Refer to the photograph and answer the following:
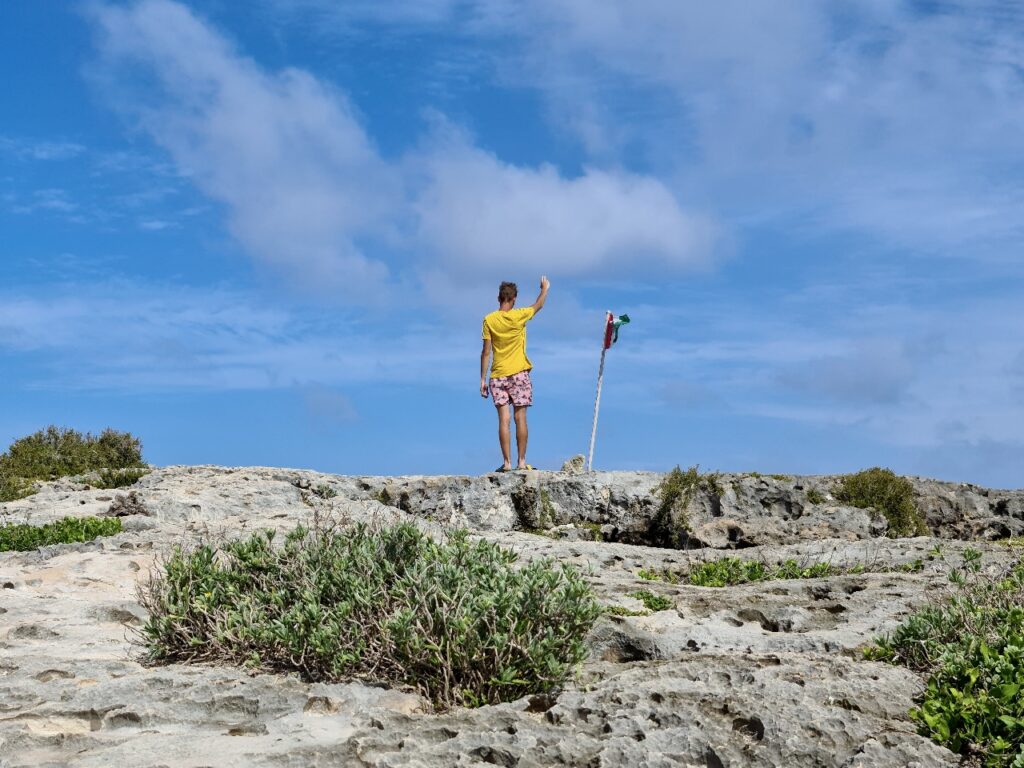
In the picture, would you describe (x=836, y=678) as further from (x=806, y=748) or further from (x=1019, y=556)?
(x=1019, y=556)

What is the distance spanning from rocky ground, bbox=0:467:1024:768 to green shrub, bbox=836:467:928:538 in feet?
10.5

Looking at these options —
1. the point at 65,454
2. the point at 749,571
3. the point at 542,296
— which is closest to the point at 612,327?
the point at 542,296

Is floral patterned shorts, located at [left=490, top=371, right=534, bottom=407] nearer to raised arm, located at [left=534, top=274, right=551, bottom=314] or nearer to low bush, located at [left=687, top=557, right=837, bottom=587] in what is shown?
raised arm, located at [left=534, top=274, right=551, bottom=314]

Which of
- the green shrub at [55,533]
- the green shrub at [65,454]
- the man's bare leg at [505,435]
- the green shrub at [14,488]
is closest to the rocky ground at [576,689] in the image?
the green shrub at [55,533]

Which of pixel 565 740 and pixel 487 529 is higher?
pixel 487 529

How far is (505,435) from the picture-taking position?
16703 millimetres

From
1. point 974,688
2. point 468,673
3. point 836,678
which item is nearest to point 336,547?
point 468,673

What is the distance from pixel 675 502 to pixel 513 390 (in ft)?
11.8

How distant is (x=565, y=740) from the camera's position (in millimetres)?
5078

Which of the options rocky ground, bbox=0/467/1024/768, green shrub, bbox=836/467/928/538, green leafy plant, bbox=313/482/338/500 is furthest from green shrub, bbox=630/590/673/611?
green leafy plant, bbox=313/482/338/500

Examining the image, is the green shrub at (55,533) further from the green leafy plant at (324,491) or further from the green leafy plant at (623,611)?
the green leafy plant at (623,611)

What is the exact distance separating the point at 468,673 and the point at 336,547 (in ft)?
6.04

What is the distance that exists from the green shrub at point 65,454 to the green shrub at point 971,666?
65.7ft

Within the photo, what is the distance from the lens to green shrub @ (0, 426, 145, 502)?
2389cm
